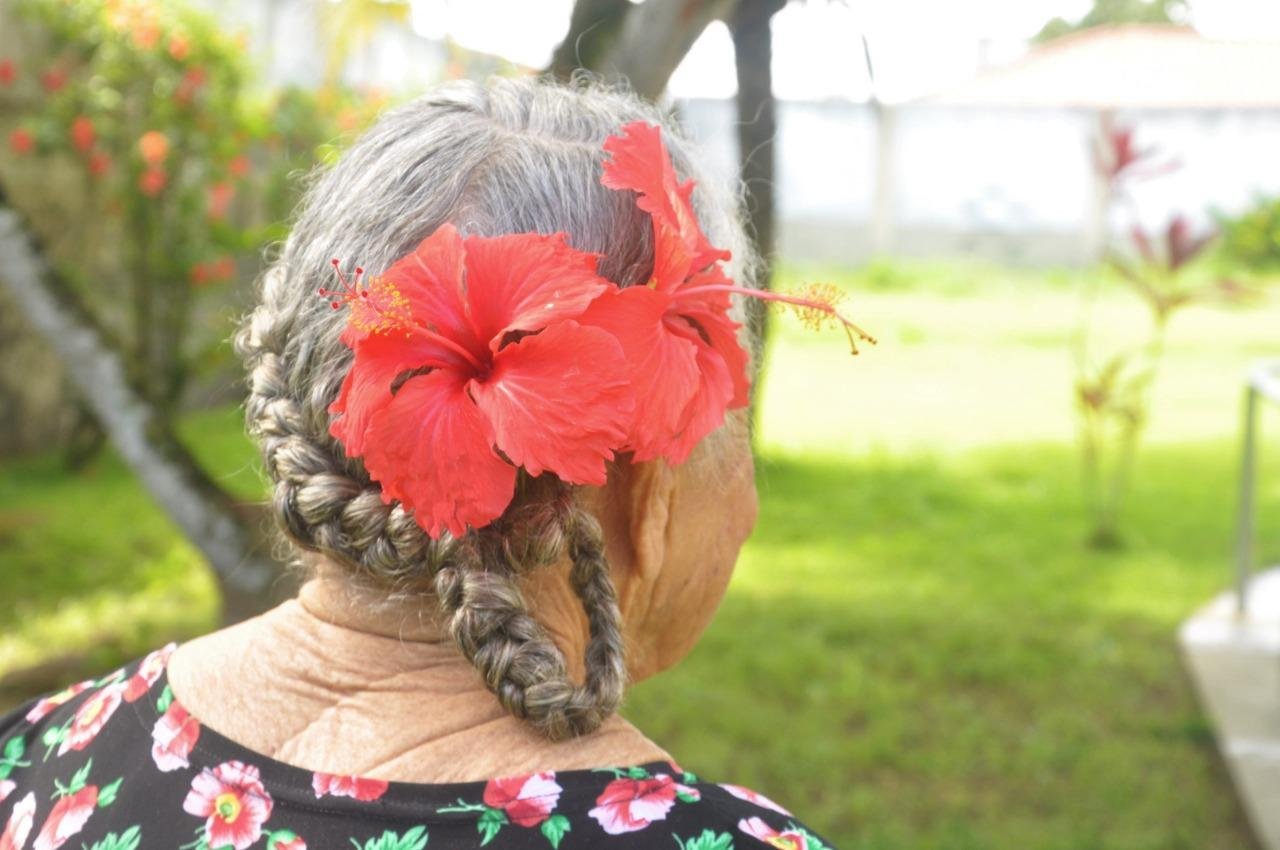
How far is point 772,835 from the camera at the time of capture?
4.30 feet

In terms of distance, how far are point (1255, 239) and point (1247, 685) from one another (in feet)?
52.5

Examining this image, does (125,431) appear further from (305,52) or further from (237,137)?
(305,52)

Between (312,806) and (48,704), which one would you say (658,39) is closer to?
(48,704)

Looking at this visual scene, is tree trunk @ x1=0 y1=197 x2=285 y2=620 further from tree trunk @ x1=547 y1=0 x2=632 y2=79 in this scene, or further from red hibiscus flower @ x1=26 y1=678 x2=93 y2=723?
red hibiscus flower @ x1=26 y1=678 x2=93 y2=723

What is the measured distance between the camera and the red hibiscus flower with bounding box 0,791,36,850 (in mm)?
1449

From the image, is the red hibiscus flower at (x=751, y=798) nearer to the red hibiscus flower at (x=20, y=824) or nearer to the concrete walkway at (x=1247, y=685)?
the red hibiscus flower at (x=20, y=824)

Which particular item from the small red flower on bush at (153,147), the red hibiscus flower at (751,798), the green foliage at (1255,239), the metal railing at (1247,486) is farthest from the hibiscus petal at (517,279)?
the green foliage at (1255,239)

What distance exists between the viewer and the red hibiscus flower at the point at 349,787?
1.25m

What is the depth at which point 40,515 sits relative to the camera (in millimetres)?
6617

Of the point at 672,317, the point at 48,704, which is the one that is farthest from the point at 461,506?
the point at 48,704

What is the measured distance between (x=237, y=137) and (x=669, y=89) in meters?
5.23

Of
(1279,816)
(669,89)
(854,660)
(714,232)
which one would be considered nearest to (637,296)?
(714,232)

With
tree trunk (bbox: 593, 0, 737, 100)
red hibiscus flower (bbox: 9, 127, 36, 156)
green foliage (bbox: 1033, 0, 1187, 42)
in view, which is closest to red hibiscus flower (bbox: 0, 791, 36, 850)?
tree trunk (bbox: 593, 0, 737, 100)

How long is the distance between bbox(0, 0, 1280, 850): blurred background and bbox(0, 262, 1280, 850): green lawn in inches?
0.7
